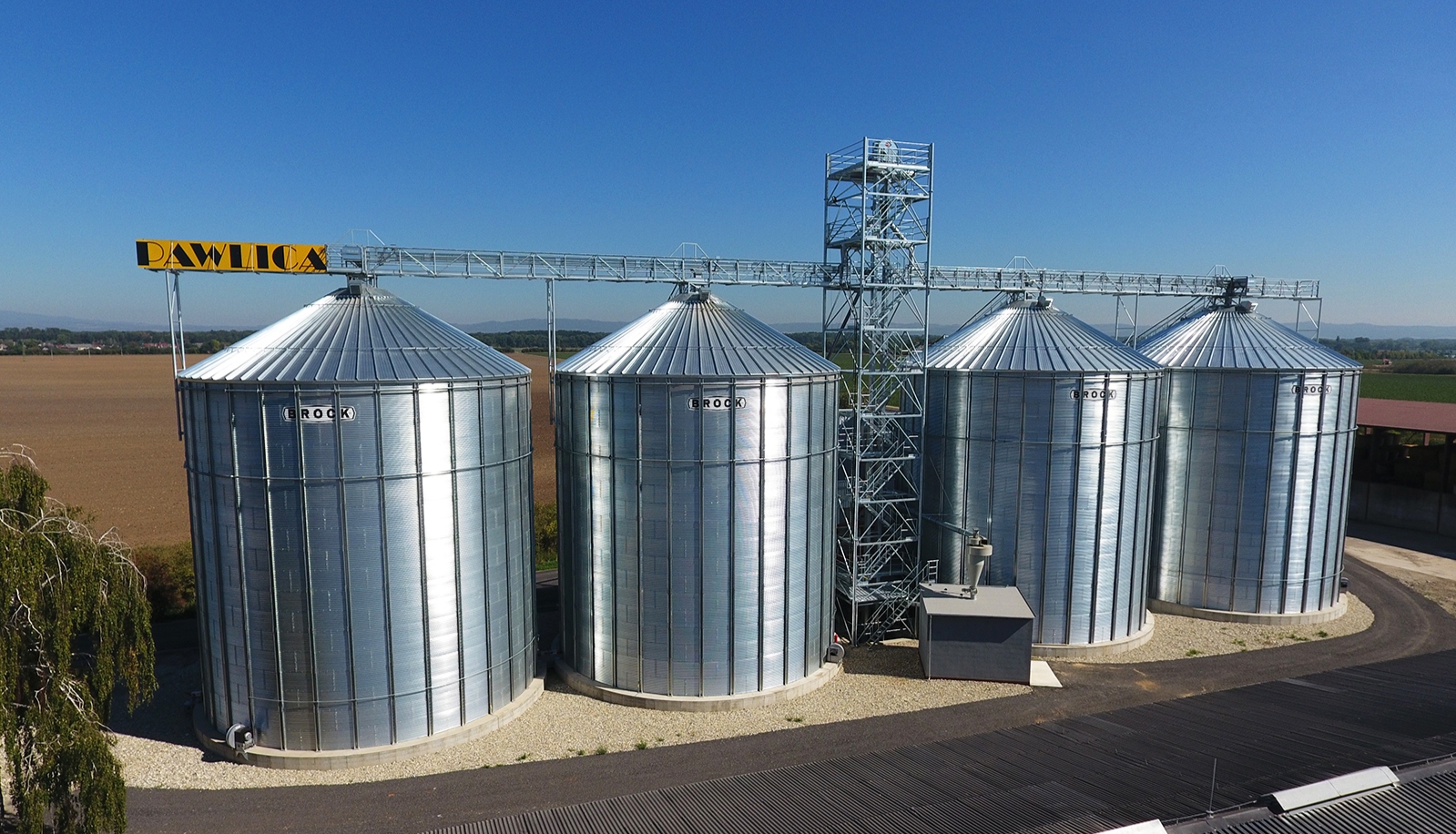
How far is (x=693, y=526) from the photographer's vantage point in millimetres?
25453

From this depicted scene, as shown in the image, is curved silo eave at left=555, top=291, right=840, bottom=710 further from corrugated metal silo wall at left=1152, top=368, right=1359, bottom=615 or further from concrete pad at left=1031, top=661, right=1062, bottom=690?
corrugated metal silo wall at left=1152, top=368, right=1359, bottom=615

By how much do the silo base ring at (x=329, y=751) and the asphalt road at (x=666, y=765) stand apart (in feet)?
3.61

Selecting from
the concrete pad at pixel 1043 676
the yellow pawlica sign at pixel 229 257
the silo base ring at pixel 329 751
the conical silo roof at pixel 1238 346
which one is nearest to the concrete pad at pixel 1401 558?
the conical silo roof at pixel 1238 346

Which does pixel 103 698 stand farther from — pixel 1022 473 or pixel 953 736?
pixel 1022 473

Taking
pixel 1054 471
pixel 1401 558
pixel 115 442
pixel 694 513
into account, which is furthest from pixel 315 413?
pixel 115 442

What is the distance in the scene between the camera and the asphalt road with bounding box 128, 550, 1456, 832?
20.1 meters

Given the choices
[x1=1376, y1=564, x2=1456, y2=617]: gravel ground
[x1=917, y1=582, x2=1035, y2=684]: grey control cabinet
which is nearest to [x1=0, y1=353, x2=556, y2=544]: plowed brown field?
[x1=917, y1=582, x2=1035, y2=684]: grey control cabinet

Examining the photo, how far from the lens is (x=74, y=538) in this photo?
16.4 metres

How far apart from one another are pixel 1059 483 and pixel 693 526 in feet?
49.8

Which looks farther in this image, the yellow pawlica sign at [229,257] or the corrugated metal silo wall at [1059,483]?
the corrugated metal silo wall at [1059,483]

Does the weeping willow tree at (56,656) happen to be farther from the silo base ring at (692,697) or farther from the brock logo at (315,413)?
the silo base ring at (692,697)

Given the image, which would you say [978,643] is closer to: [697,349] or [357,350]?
[697,349]

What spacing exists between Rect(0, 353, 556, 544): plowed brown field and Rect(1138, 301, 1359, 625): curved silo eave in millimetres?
34802

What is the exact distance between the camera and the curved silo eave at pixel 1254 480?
33656mm
